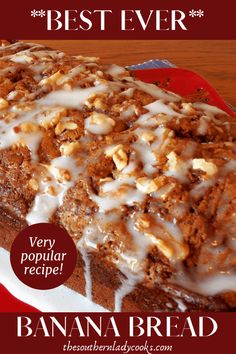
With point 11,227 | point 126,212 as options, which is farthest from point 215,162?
point 11,227

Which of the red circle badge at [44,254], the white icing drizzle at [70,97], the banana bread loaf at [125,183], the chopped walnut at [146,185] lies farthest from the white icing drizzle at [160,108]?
the red circle badge at [44,254]

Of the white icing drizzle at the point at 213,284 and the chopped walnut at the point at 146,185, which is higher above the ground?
the chopped walnut at the point at 146,185

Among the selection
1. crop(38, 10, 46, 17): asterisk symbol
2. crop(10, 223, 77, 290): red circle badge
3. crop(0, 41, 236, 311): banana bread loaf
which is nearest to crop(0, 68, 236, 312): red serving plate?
crop(38, 10, 46, 17): asterisk symbol

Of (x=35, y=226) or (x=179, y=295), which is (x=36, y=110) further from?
(x=179, y=295)

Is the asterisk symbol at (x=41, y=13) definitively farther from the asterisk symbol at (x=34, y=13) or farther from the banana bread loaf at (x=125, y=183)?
the banana bread loaf at (x=125, y=183)

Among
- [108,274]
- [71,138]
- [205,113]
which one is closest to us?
[108,274]

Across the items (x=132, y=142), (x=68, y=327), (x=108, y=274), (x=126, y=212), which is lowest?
(x=68, y=327)
